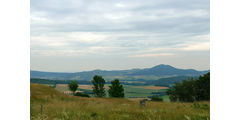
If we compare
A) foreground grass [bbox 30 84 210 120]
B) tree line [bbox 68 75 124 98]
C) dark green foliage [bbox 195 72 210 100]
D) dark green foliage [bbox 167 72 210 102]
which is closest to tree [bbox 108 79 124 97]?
tree line [bbox 68 75 124 98]

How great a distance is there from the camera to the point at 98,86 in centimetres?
12019

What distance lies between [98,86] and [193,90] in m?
56.9

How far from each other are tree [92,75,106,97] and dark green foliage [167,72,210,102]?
3903 cm

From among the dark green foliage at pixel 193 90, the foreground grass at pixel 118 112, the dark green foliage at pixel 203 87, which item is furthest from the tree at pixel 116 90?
the foreground grass at pixel 118 112

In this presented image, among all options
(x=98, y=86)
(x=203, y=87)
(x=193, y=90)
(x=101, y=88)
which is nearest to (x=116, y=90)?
(x=101, y=88)

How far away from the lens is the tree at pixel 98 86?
389ft

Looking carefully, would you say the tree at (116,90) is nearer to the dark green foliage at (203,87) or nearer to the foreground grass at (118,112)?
the dark green foliage at (203,87)

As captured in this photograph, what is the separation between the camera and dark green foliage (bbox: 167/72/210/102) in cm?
7516

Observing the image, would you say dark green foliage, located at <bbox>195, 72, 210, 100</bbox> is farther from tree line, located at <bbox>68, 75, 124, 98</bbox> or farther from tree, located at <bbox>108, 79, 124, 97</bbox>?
tree line, located at <bbox>68, 75, 124, 98</bbox>
